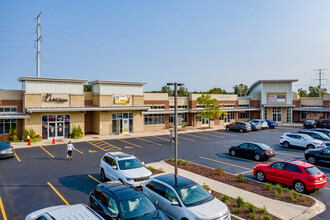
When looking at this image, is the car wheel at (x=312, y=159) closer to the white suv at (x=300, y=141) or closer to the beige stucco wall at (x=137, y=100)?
the white suv at (x=300, y=141)

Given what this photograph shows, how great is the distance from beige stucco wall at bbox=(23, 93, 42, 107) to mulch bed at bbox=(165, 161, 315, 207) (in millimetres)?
19607

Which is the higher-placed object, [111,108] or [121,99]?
[121,99]

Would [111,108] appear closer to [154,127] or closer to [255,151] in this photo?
[154,127]

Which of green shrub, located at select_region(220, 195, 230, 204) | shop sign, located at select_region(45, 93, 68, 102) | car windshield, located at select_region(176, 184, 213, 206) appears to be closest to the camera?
car windshield, located at select_region(176, 184, 213, 206)

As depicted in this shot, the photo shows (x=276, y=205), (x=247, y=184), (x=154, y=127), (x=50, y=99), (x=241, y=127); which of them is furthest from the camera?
(x=154, y=127)

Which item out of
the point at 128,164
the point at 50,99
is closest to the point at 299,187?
the point at 128,164

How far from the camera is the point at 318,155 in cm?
1816

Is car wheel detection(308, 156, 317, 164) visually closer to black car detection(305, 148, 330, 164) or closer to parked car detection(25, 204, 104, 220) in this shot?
black car detection(305, 148, 330, 164)

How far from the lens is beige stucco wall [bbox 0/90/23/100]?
91.3 ft

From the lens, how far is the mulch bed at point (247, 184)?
11398 mm

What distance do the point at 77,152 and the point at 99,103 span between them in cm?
1115

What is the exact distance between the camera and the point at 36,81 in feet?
93.0

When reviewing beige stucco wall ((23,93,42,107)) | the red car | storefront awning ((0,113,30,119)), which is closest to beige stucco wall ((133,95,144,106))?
beige stucco wall ((23,93,42,107))

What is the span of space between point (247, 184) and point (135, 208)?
816cm
